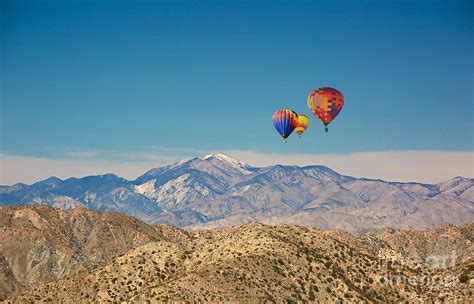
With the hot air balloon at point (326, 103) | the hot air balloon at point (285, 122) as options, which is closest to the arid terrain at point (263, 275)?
the hot air balloon at point (326, 103)

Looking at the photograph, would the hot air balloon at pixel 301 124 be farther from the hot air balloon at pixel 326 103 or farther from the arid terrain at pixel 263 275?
the arid terrain at pixel 263 275

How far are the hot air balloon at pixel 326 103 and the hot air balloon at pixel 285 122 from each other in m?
13.1

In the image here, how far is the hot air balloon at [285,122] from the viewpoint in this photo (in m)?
182

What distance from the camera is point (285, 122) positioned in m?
182

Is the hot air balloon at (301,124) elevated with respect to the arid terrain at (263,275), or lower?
elevated

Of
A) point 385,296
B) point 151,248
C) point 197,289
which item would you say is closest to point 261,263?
point 197,289

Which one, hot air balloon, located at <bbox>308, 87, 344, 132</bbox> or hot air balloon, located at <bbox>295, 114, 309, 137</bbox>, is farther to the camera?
hot air balloon, located at <bbox>295, 114, 309, 137</bbox>

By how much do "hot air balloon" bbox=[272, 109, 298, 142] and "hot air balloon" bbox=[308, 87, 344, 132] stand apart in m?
13.1

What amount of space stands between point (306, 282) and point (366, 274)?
14.4m

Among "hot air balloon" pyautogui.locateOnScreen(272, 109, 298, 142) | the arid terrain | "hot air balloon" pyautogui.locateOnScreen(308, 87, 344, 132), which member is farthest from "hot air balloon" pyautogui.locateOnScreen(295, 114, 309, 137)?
the arid terrain

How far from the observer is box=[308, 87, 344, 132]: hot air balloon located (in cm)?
16812

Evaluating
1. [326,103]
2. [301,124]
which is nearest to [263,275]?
[326,103]

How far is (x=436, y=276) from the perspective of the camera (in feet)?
350

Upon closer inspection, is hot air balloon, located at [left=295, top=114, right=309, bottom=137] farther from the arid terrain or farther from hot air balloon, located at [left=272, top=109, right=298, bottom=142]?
the arid terrain
